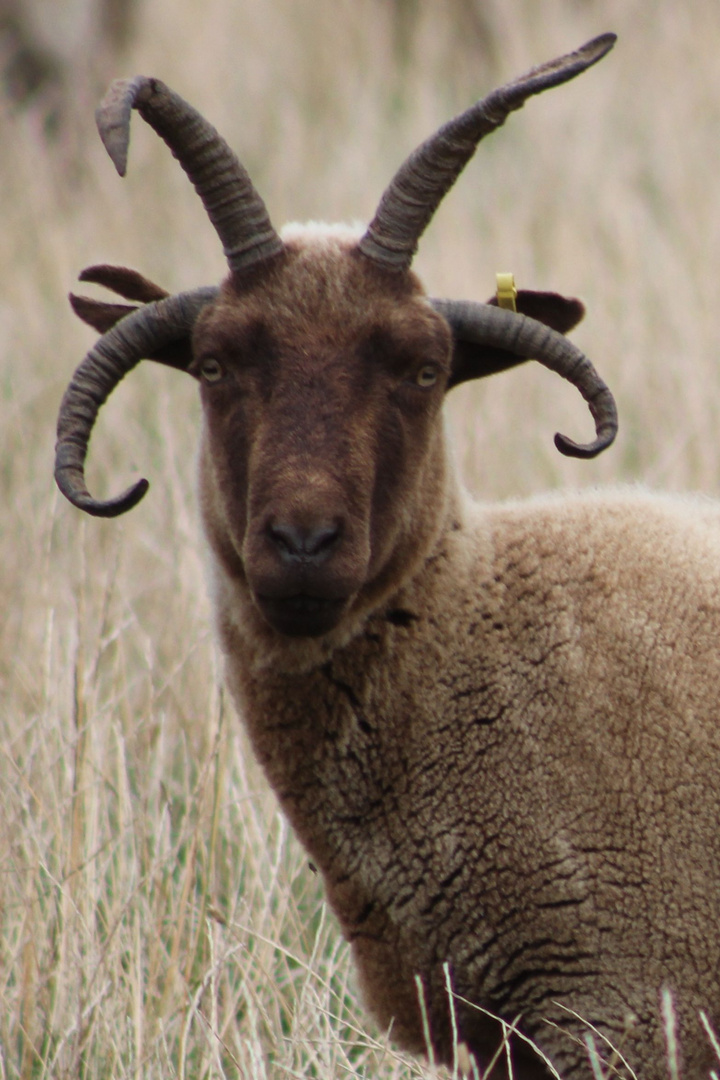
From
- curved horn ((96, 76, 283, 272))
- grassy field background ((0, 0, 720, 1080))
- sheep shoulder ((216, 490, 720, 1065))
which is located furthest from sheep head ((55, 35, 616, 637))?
grassy field background ((0, 0, 720, 1080))

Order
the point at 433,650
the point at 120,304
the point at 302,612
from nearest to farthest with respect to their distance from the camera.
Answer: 1. the point at 302,612
2. the point at 433,650
3. the point at 120,304

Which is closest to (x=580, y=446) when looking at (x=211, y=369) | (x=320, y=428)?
(x=320, y=428)

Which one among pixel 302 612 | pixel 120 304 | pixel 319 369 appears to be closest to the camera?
pixel 302 612

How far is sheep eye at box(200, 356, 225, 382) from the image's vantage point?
3.35 metres

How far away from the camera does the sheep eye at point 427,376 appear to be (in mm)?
3344

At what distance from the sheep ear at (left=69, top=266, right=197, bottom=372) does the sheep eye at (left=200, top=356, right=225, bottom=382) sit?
9.5 inches

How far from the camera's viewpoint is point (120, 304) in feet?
12.0

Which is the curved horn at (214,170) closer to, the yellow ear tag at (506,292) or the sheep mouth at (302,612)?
the yellow ear tag at (506,292)

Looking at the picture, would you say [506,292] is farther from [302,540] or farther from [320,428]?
[302,540]

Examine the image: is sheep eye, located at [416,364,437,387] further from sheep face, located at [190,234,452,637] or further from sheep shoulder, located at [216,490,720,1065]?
sheep shoulder, located at [216,490,720,1065]

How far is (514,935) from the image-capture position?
3.16 metres

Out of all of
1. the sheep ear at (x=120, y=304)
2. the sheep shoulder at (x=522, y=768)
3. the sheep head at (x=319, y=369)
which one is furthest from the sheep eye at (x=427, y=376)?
the sheep ear at (x=120, y=304)

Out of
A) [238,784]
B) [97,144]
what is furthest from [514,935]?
[97,144]

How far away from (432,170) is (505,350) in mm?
508
